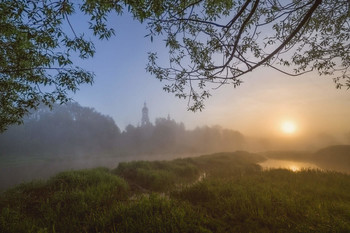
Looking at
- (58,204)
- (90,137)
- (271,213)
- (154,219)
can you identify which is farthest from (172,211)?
(90,137)

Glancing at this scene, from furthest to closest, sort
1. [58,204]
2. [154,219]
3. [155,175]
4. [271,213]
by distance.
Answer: [155,175] < [58,204] < [271,213] < [154,219]

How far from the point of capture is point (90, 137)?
73812 millimetres

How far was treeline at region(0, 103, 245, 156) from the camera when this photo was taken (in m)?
59.0

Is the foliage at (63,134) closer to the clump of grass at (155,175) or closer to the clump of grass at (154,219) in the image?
the clump of grass at (155,175)

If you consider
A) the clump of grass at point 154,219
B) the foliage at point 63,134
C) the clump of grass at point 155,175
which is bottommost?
the clump of grass at point 155,175

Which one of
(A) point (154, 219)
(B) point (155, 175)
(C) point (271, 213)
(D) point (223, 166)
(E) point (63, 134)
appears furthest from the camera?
(E) point (63, 134)

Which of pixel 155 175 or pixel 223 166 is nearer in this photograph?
pixel 155 175

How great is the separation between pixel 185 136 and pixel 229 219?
9452 cm

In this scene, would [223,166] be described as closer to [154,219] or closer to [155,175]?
[155,175]

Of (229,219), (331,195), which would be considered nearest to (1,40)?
(229,219)

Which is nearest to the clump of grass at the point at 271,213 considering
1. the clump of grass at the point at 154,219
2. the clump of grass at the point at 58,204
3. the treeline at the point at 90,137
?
the clump of grass at the point at 154,219

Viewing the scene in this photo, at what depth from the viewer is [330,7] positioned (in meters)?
6.82

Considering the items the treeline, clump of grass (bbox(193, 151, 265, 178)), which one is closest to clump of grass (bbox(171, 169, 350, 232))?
clump of grass (bbox(193, 151, 265, 178))

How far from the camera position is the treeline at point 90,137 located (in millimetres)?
59031
